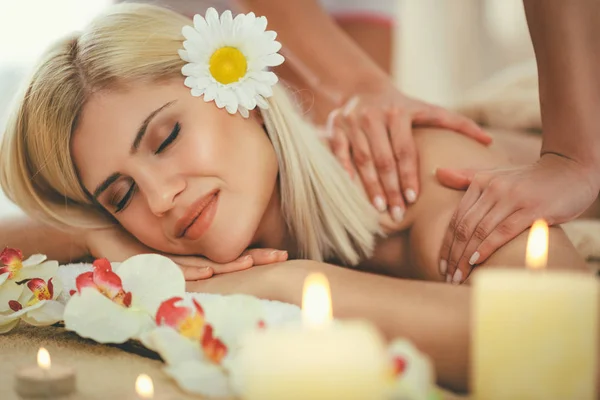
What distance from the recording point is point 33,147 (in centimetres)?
165

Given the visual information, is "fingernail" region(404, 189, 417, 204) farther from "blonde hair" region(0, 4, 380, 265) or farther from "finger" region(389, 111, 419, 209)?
"blonde hair" region(0, 4, 380, 265)

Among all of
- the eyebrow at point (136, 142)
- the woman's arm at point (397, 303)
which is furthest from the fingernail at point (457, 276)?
the eyebrow at point (136, 142)

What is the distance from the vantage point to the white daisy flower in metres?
1.56

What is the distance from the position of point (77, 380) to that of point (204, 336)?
211 mm

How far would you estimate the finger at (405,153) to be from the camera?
1.70m

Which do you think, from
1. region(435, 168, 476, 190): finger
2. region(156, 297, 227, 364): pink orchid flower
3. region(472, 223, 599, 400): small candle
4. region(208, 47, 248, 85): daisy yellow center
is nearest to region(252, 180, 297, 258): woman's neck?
region(208, 47, 248, 85): daisy yellow center

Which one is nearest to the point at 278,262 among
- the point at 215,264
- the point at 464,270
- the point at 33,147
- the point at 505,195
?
the point at 215,264

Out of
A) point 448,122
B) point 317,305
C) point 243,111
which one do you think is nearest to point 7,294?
point 243,111

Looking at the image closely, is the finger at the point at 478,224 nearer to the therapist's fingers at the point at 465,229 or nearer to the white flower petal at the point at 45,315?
the therapist's fingers at the point at 465,229

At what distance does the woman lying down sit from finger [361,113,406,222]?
Result: 1.5 inches

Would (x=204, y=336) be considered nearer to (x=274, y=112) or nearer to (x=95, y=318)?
(x=95, y=318)

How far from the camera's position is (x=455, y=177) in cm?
163

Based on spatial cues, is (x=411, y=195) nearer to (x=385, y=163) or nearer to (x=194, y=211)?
(x=385, y=163)

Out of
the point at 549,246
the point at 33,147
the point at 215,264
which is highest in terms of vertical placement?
the point at 33,147
